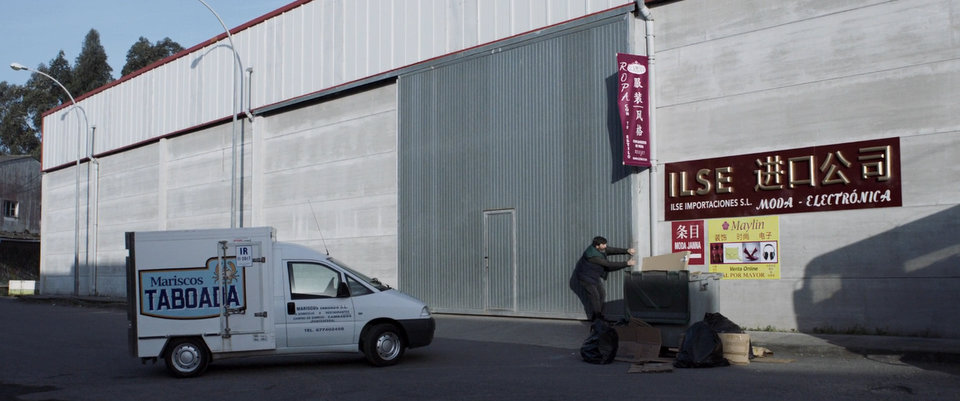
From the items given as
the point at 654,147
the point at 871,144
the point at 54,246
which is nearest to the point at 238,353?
the point at 654,147

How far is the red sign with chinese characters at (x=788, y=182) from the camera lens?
1377 centimetres

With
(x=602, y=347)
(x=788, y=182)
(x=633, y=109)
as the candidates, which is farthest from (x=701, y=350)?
(x=633, y=109)

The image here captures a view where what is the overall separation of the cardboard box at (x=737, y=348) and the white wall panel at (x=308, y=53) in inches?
334

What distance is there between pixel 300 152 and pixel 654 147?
42.6 ft

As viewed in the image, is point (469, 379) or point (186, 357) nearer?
point (469, 379)

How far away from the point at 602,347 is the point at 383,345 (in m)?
3.10

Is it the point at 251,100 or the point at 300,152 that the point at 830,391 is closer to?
the point at 300,152

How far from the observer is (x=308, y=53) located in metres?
25.7

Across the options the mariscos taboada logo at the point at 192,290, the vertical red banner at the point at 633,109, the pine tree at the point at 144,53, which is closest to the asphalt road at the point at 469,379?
the mariscos taboada logo at the point at 192,290

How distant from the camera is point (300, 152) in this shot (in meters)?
26.0

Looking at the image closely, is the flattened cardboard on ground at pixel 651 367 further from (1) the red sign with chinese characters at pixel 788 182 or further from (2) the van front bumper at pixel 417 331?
(1) the red sign with chinese characters at pixel 788 182

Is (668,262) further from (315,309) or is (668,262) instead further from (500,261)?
(500,261)

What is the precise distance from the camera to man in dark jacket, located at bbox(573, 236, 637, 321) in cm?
1625

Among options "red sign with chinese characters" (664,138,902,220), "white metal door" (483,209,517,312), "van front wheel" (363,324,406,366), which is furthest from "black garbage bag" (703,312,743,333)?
"white metal door" (483,209,517,312)
